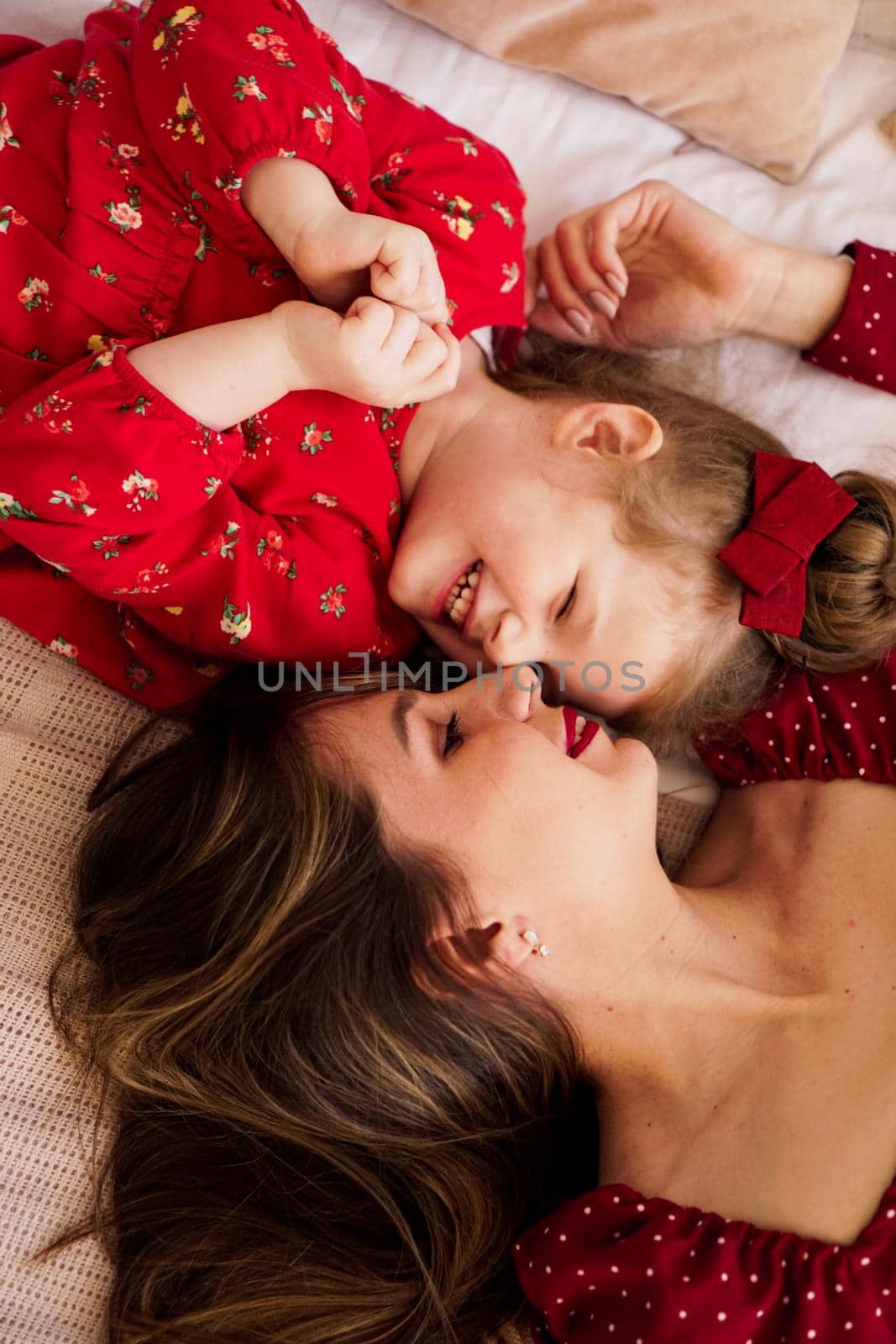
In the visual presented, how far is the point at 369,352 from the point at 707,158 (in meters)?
0.79

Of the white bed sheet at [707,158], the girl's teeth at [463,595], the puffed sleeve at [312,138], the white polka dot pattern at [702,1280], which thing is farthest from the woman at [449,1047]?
the white bed sheet at [707,158]

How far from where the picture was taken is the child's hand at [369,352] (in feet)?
3.72

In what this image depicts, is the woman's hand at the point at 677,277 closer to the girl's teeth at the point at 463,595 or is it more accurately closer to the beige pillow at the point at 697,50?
the beige pillow at the point at 697,50

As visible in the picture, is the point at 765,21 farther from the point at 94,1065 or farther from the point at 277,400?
the point at 94,1065

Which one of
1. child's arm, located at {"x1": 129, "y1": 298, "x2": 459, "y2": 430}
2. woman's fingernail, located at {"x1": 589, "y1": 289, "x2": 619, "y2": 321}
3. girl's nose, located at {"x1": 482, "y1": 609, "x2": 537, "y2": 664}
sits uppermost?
woman's fingernail, located at {"x1": 589, "y1": 289, "x2": 619, "y2": 321}

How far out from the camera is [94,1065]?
45.3 inches

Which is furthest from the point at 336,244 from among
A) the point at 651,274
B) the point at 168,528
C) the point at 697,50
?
the point at 697,50

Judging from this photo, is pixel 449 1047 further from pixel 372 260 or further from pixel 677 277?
pixel 677 277

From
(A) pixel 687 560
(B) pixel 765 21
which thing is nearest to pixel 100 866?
(A) pixel 687 560

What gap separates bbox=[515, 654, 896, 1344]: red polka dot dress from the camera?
98 centimetres

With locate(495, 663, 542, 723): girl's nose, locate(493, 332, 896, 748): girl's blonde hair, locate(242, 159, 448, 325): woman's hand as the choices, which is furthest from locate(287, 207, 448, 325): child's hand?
locate(495, 663, 542, 723): girl's nose

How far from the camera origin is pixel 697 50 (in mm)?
1498

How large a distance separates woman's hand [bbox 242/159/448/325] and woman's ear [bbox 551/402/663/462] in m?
0.18

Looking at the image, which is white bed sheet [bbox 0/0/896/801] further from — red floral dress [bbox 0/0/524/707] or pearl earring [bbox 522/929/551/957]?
pearl earring [bbox 522/929/551/957]
